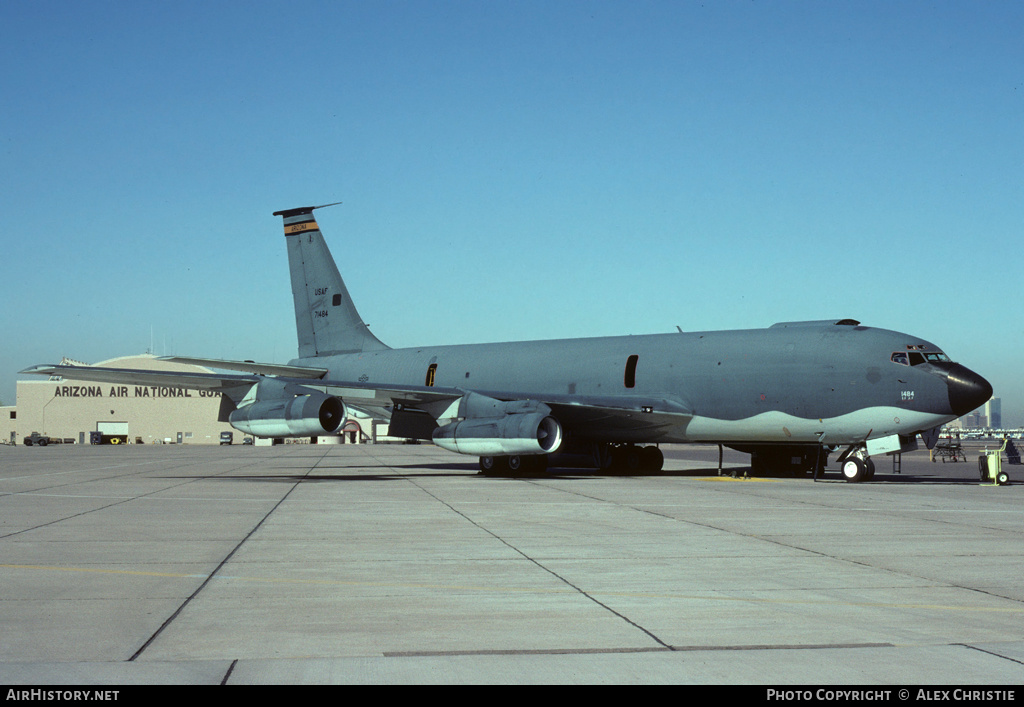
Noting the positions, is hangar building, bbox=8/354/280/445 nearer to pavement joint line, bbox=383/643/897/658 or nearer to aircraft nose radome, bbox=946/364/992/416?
aircraft nose radome, bbox=946/364/992/416

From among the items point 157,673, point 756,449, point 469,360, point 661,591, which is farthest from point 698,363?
point 157,673

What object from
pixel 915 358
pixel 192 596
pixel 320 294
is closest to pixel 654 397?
pixel 915 358

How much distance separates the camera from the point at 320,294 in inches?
1464

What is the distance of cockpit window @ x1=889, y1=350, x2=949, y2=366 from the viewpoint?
24.7m

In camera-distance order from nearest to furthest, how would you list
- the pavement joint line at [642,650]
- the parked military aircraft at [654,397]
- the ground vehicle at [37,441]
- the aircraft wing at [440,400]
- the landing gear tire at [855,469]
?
the pavement joint line at [642,650] → the parked military aircraft at [654,397] → the landing gear tire at [855,469] → the aircraft wing at [440,400] → the ground vehicle at [37,441]

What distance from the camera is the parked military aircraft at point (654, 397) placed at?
24859 mm

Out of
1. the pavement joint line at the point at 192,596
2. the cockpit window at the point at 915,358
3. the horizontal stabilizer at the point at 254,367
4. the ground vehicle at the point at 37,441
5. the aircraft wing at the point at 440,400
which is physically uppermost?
the cockpit window at the point at 915,358

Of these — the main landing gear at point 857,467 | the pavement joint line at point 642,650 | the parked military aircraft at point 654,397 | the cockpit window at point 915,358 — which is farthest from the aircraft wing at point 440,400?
the pavement joint line at point 642,650

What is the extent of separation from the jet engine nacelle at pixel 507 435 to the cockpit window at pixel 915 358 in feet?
29.0

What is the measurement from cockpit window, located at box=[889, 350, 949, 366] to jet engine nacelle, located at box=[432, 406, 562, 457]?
883cm

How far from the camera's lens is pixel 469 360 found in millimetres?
33562

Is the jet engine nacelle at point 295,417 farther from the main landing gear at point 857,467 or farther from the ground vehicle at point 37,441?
the ground vehicle at point 37,441

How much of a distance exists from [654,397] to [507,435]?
5.08m
